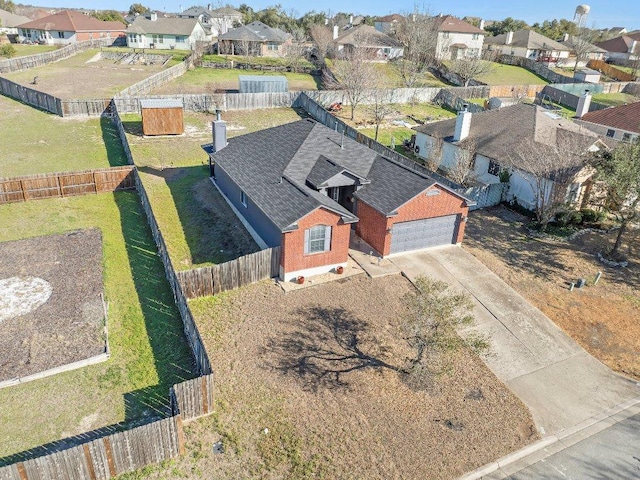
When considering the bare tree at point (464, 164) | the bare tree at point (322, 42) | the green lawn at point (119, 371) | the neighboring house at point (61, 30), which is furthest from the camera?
the neighboring house at point (61, 30)

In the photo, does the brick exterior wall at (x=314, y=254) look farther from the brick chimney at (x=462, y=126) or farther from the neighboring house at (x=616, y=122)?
the neighboring house at (x=616, y=122)

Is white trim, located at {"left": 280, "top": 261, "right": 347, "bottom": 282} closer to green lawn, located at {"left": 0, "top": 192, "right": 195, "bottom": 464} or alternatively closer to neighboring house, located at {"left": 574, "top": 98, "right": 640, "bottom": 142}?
green lawn, located at {"left": 0, "top": 192, "right": 195, "bottom": 464}

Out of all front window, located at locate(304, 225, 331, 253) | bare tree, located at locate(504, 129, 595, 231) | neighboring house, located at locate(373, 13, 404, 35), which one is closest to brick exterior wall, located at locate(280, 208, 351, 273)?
front window, located at locate(304, 225, 331, 253)

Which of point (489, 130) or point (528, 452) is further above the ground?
point (489, 130)

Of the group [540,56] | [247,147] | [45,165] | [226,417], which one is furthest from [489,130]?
[540,56]

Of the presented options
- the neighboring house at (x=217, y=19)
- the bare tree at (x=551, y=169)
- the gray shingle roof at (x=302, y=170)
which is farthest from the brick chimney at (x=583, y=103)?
the neighboring house at (x=217, y=19)

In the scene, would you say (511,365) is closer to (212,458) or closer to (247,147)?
(212,458)

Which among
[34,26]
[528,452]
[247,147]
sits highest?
[34,26]

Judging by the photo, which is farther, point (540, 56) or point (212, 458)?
point (540, 56)
